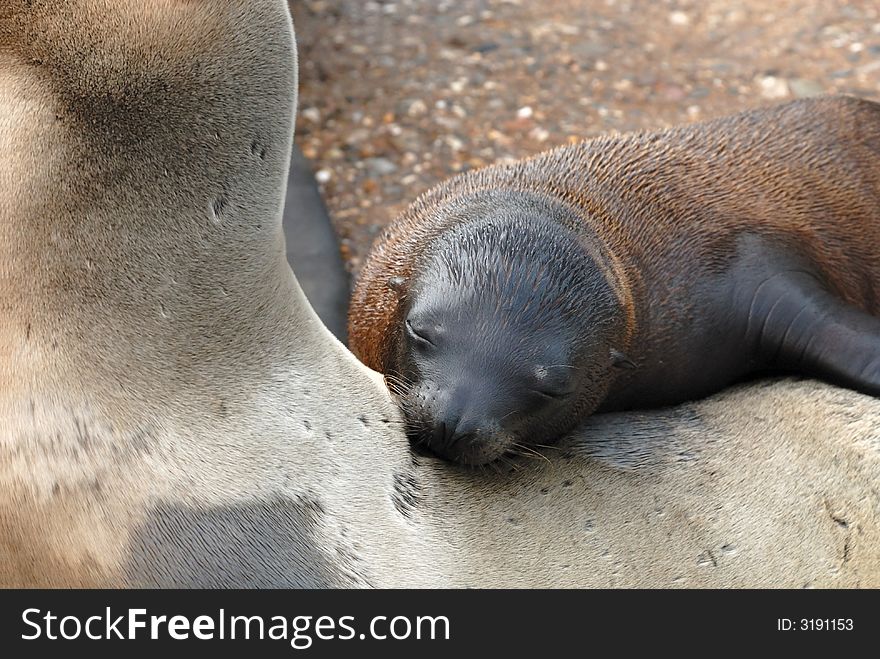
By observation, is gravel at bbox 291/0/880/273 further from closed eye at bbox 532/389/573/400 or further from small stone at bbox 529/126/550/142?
closed eye at bbox 532/389/573/400

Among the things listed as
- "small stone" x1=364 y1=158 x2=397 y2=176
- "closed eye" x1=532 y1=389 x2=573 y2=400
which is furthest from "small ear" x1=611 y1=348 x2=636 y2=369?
"small stone" x1=364 y1=158 x2=397 y2=176

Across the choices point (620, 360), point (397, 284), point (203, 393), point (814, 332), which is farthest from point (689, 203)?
point (203, 393)

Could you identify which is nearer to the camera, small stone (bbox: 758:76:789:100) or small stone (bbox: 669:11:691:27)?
small stone (bbox: 758:76:789:100)

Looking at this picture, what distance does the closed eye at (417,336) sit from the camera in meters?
2.91

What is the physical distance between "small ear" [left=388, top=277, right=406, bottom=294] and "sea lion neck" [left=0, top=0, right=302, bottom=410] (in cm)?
73

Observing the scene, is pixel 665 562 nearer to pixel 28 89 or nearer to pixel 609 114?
pixel 28 89

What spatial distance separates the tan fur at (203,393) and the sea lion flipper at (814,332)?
0.69 metres

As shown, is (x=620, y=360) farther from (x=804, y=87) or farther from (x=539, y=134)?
(x=804, y=87)

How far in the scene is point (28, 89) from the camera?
2.26m

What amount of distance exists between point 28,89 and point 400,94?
3988 mm

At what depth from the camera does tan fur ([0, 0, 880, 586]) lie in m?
2.28

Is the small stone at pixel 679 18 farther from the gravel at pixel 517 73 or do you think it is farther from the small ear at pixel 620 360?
the small ear at pixel 620 360

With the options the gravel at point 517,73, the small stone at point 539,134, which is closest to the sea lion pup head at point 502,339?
the gravel at point 517,73
